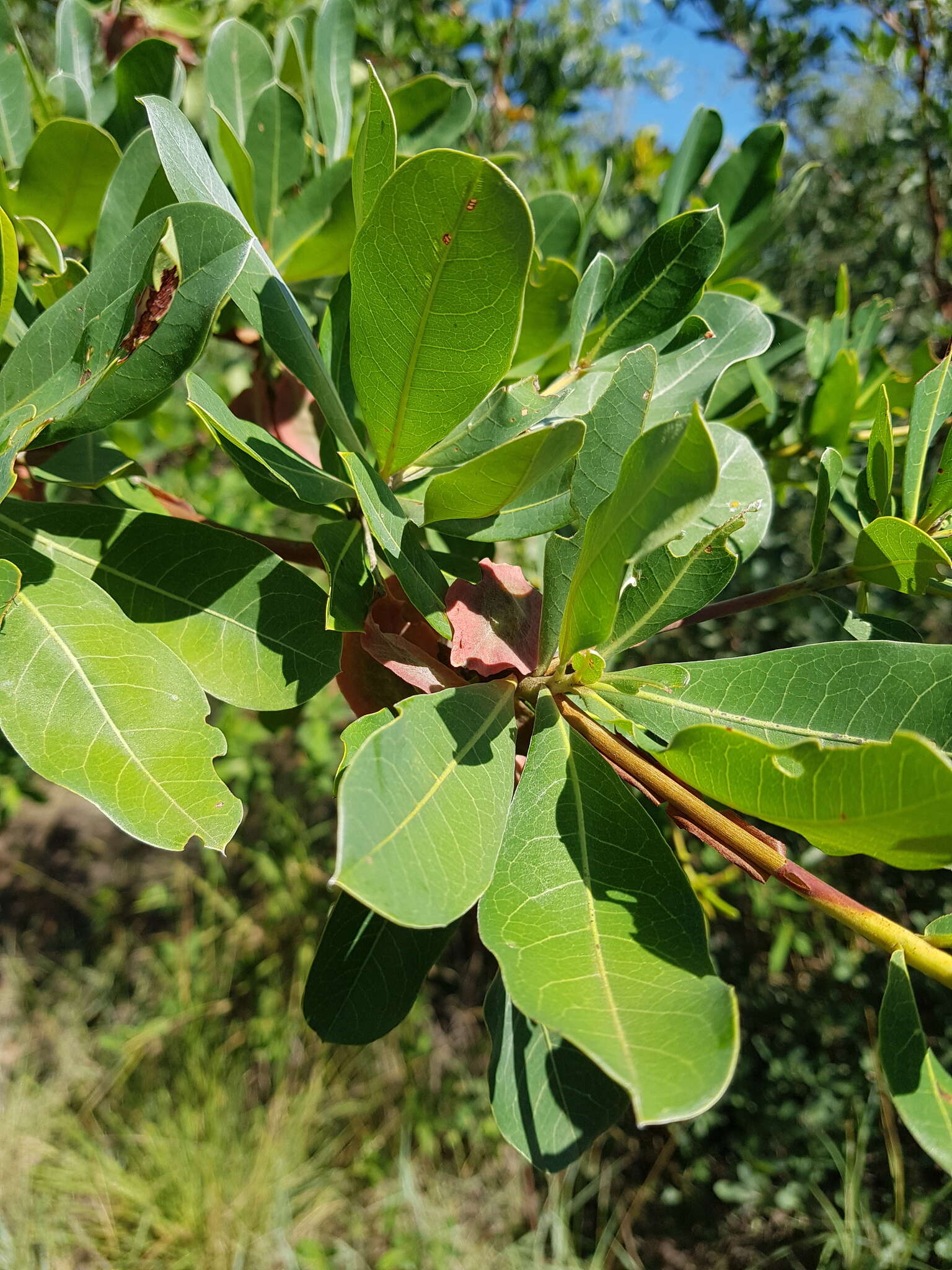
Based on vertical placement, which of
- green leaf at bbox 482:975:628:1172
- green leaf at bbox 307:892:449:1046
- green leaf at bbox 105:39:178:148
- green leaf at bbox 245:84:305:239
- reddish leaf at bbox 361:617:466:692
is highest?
green leaf at bbox 105:39:178:148

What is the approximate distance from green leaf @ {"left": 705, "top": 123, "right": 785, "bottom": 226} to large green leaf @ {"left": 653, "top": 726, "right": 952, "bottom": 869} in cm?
93

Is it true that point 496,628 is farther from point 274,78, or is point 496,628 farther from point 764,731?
point 274,78

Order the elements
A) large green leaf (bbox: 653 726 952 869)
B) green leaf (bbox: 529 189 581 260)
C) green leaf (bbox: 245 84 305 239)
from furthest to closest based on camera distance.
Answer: green leaf (bbox: 529 189 581 260)
green leaf (bbox: 245 84 305 239)
large green leaf (bbox: 653 726 952 869)

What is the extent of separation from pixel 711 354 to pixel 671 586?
333 millimetres

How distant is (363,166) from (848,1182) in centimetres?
375

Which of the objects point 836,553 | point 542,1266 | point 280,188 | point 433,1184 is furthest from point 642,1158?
point 280,188

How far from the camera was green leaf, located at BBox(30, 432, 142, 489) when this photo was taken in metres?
0.79

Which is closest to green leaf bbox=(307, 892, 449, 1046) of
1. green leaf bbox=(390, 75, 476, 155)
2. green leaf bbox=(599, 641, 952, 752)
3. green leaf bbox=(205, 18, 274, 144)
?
green leaf bbox=(599, 641, 952, 752)

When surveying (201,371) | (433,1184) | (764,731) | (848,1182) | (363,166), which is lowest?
(433,1184)

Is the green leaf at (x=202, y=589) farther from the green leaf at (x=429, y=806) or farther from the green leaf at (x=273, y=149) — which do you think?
the green leaf at (x=273, y=149)

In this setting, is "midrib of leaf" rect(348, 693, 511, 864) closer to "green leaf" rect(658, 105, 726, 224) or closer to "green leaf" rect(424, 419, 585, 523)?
"green leaf" rect(424, 419, 585, 523)

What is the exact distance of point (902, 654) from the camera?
23.9 inches

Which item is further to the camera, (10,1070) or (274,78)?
(10,1070)

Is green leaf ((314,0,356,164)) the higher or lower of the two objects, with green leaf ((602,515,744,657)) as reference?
higher
